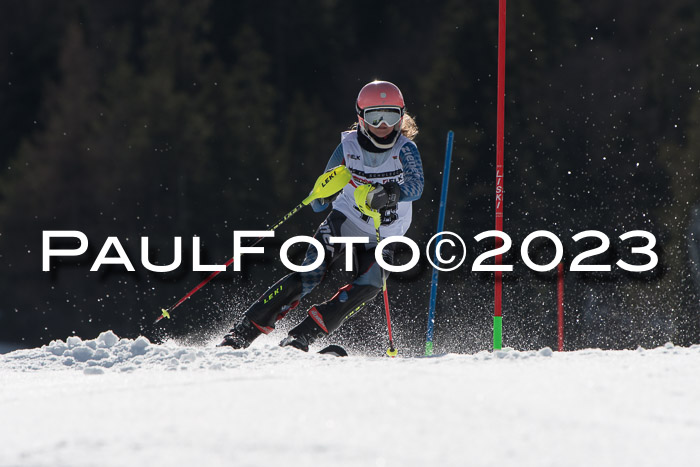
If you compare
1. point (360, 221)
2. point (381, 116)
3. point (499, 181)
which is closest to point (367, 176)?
point (360, 221)

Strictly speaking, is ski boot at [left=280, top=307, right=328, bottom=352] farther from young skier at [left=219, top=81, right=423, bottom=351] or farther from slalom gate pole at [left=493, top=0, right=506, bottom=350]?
slalom gate pole at [left=493, top=0, right=506, bottom=350]

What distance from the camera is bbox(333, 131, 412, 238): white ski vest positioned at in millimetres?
5090

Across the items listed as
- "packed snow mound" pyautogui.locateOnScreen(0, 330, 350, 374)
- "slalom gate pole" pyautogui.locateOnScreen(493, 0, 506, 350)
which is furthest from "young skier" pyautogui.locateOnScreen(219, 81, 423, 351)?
"slalom gate pole" pyautogui.locateOnScreen(493, 0, 506, 350)

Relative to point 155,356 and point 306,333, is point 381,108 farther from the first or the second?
point 155,356

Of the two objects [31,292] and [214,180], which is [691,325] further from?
[31,292]

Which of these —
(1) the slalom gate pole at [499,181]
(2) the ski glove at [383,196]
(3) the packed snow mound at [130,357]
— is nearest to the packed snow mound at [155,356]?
(3) the packed snow mound at [130,357]

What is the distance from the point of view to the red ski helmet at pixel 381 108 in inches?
195

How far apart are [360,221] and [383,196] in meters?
0.34

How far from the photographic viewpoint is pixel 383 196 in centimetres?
482

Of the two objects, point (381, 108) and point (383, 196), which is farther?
point (381, 108)

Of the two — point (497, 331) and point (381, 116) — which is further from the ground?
point (381, 116)

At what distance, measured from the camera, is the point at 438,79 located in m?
20.9

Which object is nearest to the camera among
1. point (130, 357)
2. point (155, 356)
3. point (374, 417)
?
point (374, 417)

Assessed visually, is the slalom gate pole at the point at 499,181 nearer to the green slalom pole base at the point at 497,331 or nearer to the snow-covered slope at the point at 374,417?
the green slalom pole base at the point at 497,331
